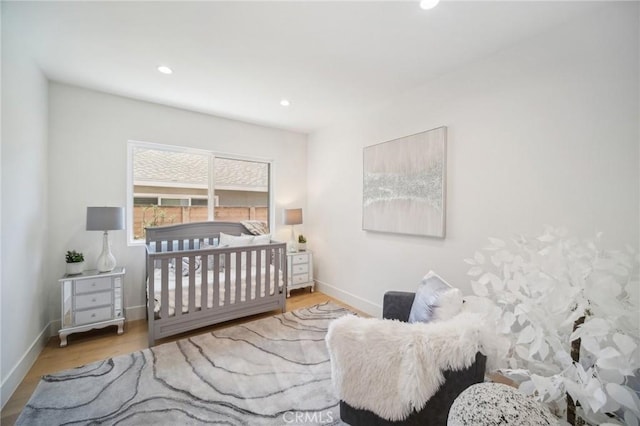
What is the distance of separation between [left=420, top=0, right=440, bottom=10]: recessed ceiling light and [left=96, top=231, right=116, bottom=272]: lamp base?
3373 mm

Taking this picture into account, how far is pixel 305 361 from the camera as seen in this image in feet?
6.97

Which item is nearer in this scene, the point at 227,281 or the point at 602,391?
the point at 602,391

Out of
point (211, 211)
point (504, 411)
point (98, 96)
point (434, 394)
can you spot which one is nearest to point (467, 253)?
point (434, 394)

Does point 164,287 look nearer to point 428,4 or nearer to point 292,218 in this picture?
Answer: point 292,218

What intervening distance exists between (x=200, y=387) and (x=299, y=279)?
6.83 ft

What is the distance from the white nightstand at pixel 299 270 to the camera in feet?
12.2

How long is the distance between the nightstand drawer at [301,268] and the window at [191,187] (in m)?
0.92

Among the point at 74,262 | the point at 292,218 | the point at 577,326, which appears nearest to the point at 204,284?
the point at 74,262

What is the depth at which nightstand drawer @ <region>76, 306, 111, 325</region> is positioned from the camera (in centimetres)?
238

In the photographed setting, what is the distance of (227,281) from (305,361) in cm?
117

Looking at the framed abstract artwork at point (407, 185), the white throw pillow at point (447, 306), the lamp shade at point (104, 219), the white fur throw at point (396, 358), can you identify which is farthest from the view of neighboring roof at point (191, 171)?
the white throw pillow at point (447, 306)

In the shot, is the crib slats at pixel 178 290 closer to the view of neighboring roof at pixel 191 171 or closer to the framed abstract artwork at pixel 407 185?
the view of neighboring roof at pixel 191 171

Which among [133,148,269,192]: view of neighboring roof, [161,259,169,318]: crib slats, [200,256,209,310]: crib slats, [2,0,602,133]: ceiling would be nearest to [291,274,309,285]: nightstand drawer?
[200,256,209,310]: crib slats

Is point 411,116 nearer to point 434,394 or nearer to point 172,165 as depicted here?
point 434,394
